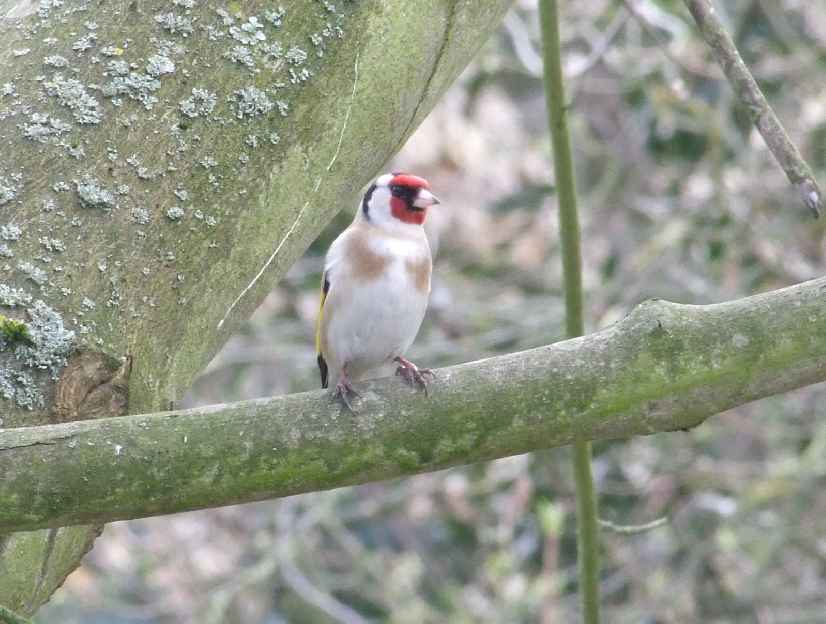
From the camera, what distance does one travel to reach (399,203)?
3350 millimetres

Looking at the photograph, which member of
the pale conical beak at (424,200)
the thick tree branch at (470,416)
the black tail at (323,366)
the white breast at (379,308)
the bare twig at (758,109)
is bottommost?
the black tail at (323,366)

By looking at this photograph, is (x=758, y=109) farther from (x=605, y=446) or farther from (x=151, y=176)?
(x=605, y=446)

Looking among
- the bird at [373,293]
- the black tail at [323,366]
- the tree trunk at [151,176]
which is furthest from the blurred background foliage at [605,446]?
the tree trunk at [151,176]

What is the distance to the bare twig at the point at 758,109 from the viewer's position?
1845mm

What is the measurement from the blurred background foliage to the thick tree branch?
267cm

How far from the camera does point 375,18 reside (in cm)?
194

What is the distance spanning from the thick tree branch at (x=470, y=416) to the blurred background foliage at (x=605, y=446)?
8.75 ft

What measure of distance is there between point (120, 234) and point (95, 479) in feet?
1.43

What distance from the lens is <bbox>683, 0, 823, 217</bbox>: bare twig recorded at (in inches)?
72.6

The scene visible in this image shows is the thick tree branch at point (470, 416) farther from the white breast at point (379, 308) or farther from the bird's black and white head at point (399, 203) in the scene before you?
the bird's black and white head at point (399, 203)

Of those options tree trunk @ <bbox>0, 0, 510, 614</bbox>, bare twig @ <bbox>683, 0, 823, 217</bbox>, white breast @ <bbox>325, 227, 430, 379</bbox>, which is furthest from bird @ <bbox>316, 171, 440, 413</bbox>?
bare twig @ <bbox>683, 0, 823, 217</bbox>

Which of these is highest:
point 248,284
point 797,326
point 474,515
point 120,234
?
point 797,326

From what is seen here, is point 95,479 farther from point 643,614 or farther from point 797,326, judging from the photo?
point 643,614

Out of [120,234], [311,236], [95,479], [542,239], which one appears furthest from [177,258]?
[542,239]
